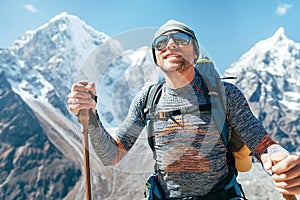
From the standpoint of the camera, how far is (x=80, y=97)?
3.48 m

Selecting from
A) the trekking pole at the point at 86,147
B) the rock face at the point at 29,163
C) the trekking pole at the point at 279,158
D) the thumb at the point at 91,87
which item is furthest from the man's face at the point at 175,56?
the rock face at the point at 29,163

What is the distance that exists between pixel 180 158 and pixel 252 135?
0.78 m

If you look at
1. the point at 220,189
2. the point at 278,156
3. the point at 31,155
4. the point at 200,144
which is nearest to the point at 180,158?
the point at 200,144

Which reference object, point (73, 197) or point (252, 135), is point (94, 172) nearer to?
point (73, 197)

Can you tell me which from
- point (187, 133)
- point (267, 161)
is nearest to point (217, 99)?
point (187, 133)

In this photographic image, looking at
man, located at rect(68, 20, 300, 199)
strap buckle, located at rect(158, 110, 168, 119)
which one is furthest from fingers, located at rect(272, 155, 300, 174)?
strap buckle, located at rect(158, 110, 168, 119)

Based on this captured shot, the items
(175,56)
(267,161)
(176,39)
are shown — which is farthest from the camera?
(176,39)

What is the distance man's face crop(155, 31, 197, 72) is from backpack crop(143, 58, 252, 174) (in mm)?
302

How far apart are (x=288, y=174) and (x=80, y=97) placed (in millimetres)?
2090

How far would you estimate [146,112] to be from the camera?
3838 millimetres

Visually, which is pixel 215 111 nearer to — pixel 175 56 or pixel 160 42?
pixel 175 56

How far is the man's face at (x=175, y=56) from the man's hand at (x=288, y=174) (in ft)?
4.80

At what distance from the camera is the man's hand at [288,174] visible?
2.54m

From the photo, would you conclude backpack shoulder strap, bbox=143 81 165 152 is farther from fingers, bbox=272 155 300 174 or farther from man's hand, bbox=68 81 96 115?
fingers, bbox=272 155 300 174
